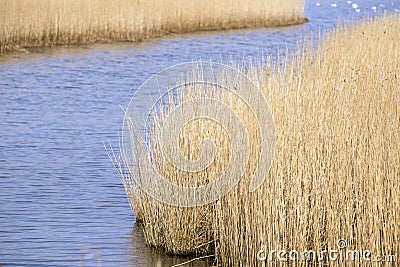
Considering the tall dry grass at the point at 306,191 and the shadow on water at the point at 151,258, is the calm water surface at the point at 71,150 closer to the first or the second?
the shadow on water at the point at 151,258

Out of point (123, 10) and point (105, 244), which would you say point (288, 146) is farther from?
point (123, 10)

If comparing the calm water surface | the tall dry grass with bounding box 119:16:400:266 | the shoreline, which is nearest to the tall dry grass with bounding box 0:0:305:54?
the shoreline

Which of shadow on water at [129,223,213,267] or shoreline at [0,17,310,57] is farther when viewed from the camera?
shoreline at [0,17,310,57]

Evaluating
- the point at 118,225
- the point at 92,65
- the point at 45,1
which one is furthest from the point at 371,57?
the point at 45,1

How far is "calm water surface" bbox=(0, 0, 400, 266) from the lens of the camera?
543 centimetres

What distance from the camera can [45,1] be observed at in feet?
49.5

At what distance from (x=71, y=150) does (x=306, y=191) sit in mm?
4170

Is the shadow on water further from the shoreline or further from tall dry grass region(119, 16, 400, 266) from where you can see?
the shoreline
